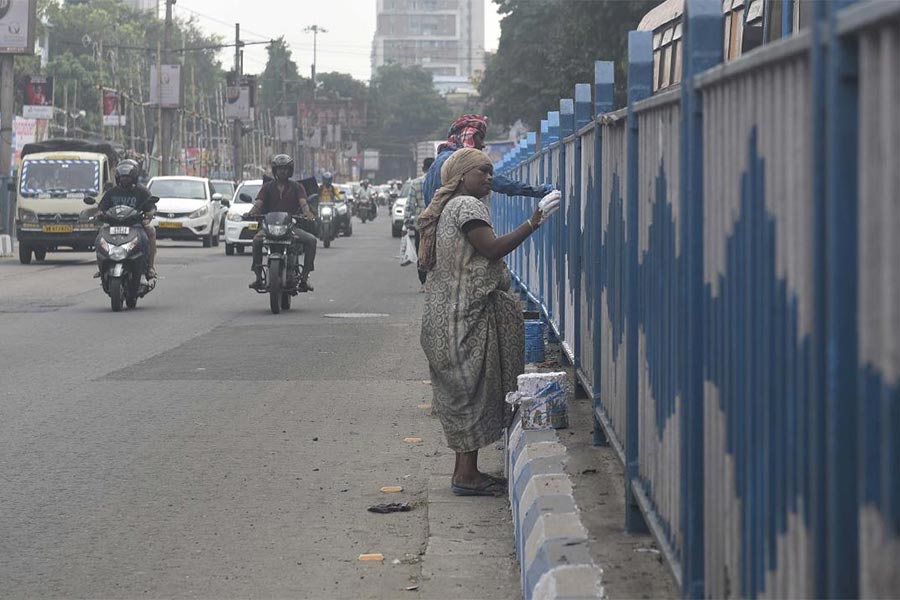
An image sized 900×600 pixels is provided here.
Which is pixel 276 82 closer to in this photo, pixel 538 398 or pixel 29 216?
pixel 29 216

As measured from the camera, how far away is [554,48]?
48.0 m

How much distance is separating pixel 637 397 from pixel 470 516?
1.72 m

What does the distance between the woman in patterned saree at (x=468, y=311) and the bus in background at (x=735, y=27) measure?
3400 millimetres

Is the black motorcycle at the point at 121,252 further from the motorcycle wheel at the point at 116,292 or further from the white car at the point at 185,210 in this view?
the white car at the point at 185,210

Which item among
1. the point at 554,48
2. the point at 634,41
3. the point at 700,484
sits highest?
the point at 554,48

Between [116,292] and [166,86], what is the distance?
3525 centimetres

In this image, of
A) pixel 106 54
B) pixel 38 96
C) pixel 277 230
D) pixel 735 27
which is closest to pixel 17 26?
pixel 38 96

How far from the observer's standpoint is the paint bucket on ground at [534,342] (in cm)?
975

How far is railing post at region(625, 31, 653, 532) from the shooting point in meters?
5.26

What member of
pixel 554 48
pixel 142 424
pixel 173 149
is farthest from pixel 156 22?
pixel 142 424

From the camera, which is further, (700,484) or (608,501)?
(608,501)

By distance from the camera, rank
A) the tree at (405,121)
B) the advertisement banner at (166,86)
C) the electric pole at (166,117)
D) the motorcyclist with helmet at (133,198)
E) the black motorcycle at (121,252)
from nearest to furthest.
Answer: the black motorcycle at (121,252) < the motorcyclist with helmet at (133,198) < the advertisement banner at (166,86) < the electric pole at (166,117) < the tree at (405,121)

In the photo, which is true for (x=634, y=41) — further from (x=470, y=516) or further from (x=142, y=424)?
(x=142, y=424)

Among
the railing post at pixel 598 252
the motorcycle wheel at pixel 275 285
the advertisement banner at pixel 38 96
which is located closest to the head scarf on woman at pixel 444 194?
the railing post at pixel 598 252
